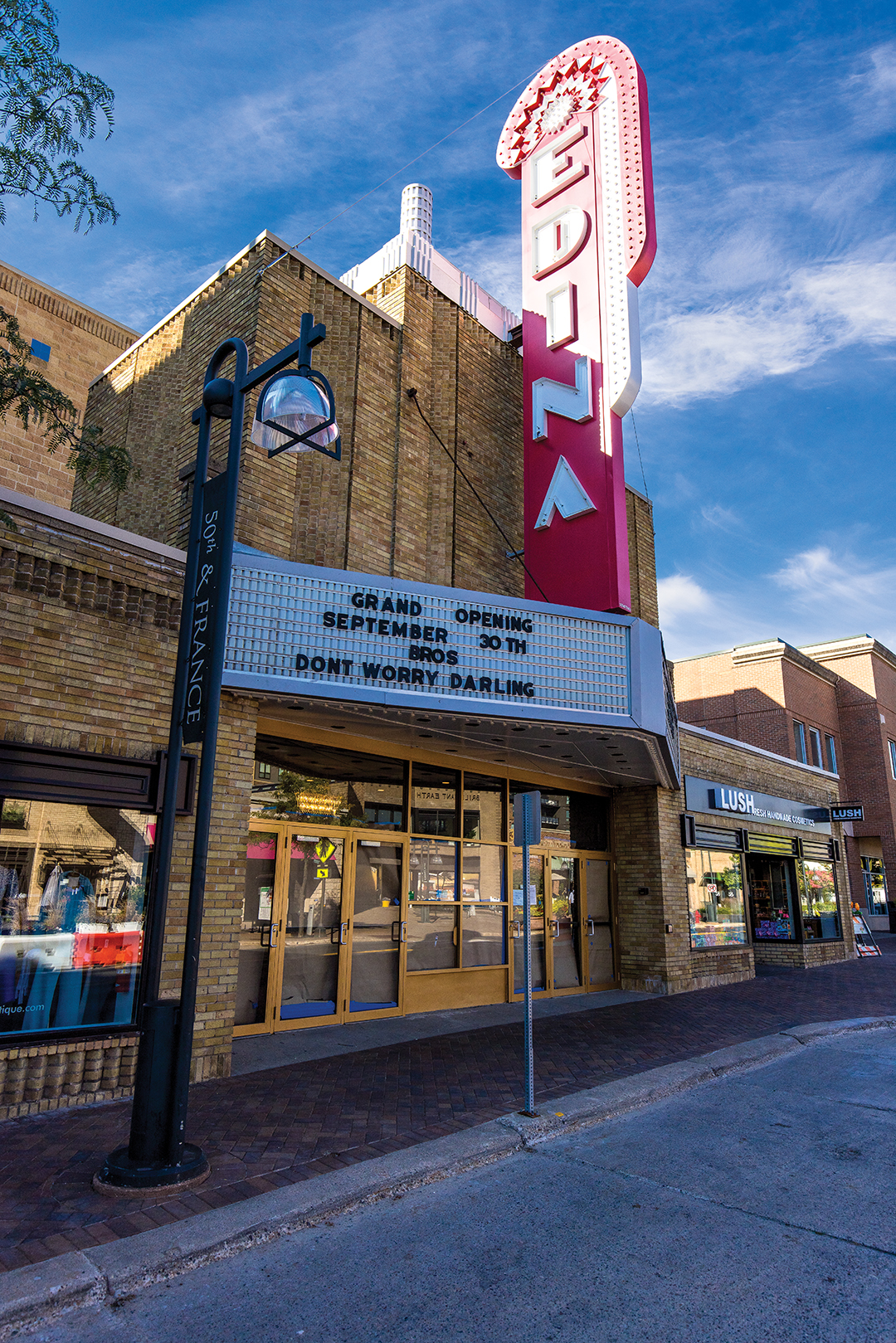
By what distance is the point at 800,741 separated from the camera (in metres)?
30.0

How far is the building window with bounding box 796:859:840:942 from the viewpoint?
19.5m

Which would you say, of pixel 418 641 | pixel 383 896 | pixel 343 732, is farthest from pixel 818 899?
pixel 418 641

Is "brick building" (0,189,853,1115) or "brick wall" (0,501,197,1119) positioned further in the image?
"brick building" (0,189,853,1115)

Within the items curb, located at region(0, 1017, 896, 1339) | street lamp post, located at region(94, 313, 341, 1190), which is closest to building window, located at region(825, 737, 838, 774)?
curb, located at region(0, 1017, 896, 1339)

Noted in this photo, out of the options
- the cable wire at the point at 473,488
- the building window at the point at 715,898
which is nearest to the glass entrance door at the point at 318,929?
the cable wire at the point at 473,488

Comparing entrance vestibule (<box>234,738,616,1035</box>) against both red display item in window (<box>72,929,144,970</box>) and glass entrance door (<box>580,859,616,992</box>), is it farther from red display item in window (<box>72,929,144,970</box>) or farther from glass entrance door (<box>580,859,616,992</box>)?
red display item in window (<box>72,929,144,970</box>)

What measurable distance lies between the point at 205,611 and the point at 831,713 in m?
32.6

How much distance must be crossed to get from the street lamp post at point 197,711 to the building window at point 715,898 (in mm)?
11492

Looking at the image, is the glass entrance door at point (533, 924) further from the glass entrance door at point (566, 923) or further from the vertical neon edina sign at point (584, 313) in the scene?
the vertical neon edina sign at point (584, 313)

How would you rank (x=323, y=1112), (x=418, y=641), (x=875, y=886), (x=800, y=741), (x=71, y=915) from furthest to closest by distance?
(x=875, y=886), (x=800, y=741), (x=418, y=641), (x=71, y=915), (x=323, y=1112)

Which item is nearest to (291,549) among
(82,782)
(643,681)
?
(82,782)

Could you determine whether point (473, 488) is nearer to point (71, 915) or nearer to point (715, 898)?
point (71, 915)

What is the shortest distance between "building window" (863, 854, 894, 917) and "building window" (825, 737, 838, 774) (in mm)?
4202

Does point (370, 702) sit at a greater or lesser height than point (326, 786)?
greater
